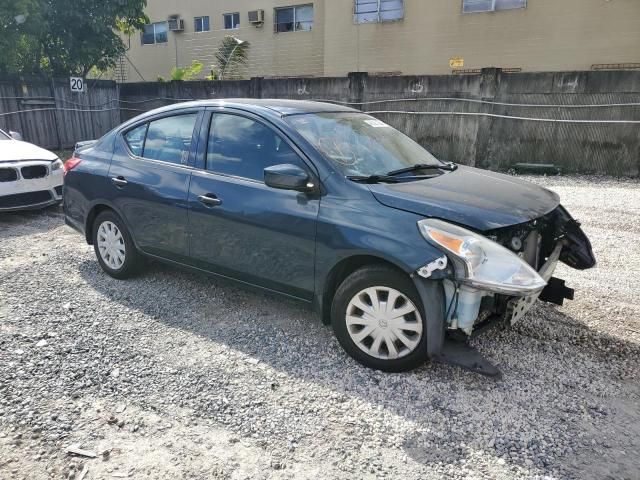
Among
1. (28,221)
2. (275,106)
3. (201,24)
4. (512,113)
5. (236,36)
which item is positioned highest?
(201,24)

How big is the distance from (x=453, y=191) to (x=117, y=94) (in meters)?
15.1

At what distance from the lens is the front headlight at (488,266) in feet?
9.09

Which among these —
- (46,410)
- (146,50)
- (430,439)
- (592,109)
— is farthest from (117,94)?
(430,439)

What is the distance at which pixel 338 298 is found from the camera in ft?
10.7

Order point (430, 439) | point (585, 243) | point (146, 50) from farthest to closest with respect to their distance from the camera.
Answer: point (146, 50) < point (585, 243) < point (430, 439)

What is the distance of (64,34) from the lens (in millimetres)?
13586

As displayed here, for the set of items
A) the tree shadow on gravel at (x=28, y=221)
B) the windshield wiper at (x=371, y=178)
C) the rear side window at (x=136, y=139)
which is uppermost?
the rear side window at (x=136, y=139)

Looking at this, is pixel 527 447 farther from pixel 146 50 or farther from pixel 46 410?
pixel 146 50

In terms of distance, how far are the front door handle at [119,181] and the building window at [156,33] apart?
2169 centimetres

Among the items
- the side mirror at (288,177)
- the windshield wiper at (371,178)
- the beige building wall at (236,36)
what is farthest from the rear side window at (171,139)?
the beige building wall at (236,36)

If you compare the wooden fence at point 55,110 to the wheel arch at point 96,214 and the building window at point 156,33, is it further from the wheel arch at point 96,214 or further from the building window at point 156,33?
the building window at point 156,33

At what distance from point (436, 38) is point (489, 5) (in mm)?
1776

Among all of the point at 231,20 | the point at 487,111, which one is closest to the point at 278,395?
the point at 487,111

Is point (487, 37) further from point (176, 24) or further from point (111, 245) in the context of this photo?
point (111, 245)
